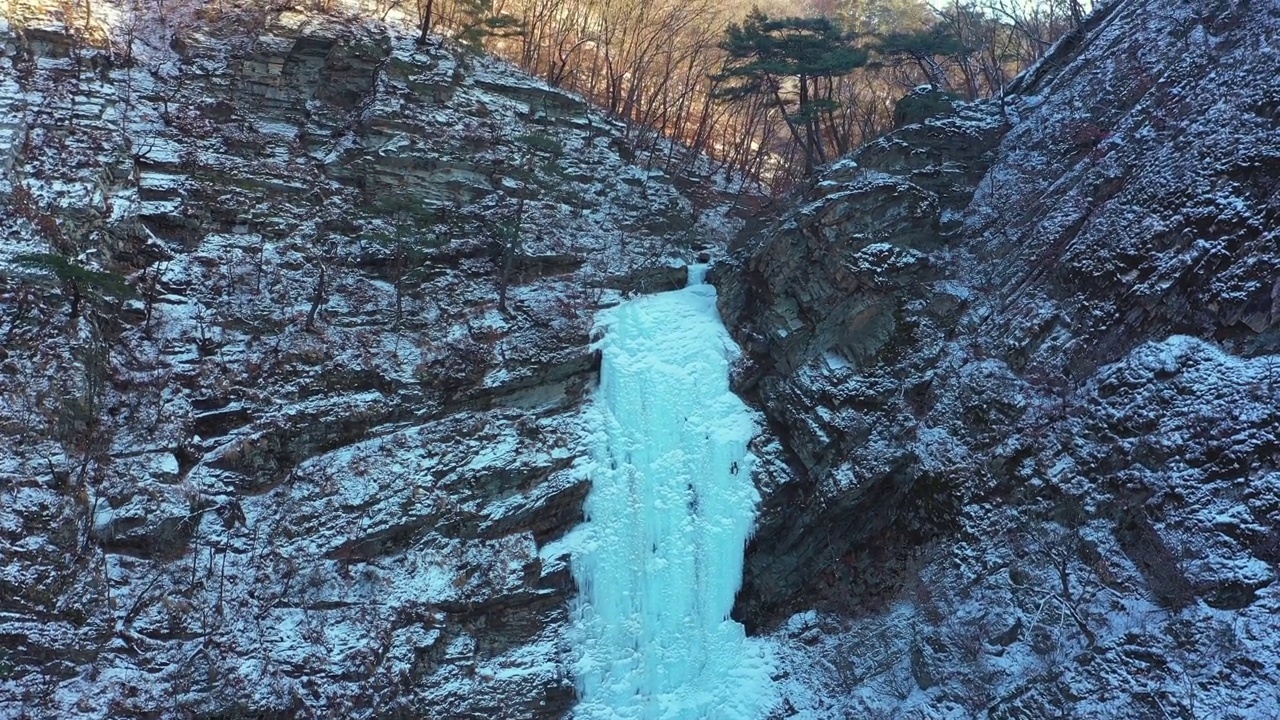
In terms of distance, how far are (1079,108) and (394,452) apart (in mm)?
11990

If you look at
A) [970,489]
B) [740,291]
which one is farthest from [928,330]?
[740,291]

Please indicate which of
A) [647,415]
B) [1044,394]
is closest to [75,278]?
[647,415]

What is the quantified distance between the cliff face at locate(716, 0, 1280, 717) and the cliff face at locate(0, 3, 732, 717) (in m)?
3.45

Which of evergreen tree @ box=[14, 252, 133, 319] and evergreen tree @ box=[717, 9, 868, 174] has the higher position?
evergreen tree @ box=[717, 9, 868, 174]

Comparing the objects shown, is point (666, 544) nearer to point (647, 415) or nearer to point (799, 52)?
point (647, 415)

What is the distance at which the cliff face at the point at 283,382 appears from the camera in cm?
820

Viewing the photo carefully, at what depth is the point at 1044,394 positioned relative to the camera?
30.3ft

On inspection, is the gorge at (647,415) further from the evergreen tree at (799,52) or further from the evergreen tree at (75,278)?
the evergreen tree at (799,52)

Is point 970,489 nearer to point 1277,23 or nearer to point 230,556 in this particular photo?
point 1277,23

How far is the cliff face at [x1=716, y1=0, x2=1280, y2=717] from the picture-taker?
23.7ft

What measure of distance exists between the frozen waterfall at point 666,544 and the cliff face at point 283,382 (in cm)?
49

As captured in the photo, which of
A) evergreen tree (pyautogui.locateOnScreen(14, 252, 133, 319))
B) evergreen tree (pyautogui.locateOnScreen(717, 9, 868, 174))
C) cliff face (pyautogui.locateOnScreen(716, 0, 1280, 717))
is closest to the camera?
cliff face (pyautogui.locateOnScreen(716, 0, 1280, 717))

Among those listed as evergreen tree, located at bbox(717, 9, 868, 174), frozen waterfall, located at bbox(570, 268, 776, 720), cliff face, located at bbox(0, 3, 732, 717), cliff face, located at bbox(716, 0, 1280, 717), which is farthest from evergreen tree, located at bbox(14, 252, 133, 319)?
evergreen tree, located at bbox(717, 9, 868, 174)

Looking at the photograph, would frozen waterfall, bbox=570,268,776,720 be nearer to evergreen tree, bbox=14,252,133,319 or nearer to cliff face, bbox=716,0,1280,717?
cliff face, bbox=716,0,1280,717
